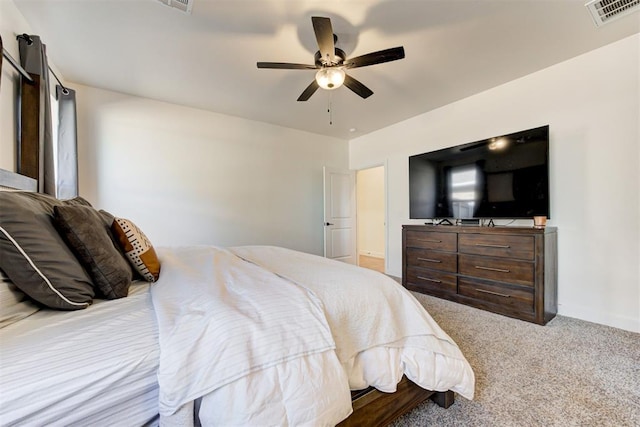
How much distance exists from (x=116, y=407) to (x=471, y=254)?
3038 millimetres

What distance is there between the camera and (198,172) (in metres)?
3.66

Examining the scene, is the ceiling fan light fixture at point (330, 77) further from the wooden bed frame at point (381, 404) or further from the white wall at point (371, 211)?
the white wall at point (371, 211)

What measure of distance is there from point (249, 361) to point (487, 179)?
10.1 feet

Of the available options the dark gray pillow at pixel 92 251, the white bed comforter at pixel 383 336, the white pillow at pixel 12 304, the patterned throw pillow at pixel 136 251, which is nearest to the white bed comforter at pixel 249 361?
the white bed comforter at pixel 383 336

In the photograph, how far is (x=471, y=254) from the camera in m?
2.81

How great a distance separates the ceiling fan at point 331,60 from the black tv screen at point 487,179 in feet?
5.12

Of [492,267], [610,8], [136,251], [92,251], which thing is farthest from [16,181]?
[610,8]

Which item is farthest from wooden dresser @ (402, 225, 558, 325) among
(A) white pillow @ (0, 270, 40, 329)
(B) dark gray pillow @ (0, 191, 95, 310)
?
(A) white pillow @ (0, 270, 40, 329)

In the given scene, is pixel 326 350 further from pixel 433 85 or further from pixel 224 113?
pixel 224 113

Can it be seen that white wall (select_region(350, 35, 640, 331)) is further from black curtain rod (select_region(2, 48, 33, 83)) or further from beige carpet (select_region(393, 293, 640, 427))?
black curtain rod (select_region(2, 48, 33, 83))

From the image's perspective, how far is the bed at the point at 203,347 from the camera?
67 cm

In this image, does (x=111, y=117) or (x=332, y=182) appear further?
(x=332, y=182)

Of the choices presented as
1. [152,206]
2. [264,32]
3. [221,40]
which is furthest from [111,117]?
[264,32]

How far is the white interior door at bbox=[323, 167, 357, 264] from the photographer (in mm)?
4629
